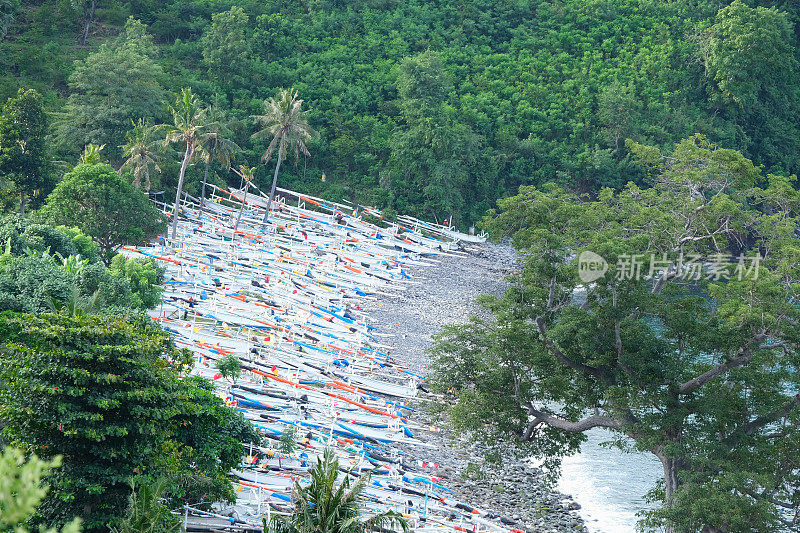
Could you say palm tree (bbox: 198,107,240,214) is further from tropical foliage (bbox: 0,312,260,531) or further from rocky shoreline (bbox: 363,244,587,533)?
tropical foliage (bbox: 0,312,260,531)

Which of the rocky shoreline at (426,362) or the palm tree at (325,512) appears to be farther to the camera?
the rocky shoreline at (426,362)

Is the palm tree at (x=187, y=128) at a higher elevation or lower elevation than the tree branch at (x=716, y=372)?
higher

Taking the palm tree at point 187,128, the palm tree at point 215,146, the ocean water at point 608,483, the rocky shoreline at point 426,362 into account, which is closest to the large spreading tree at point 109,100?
the palm tree at point 215,146

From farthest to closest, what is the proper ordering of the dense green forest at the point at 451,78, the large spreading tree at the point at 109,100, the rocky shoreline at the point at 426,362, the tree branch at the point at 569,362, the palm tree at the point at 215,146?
the dense green forest at the point at 451,78, the large spreading tree at the point at 109,100, the palm tree at the point at 215,146, the rocky shoreline at the point at 426,362, the tree branch at the point at 569,362

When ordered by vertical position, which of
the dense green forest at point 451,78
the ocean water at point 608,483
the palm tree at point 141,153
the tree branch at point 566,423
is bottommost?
the ocean water at point 608,483

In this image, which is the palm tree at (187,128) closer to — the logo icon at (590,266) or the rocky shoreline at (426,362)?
the rocky shoreline at (426,362)
